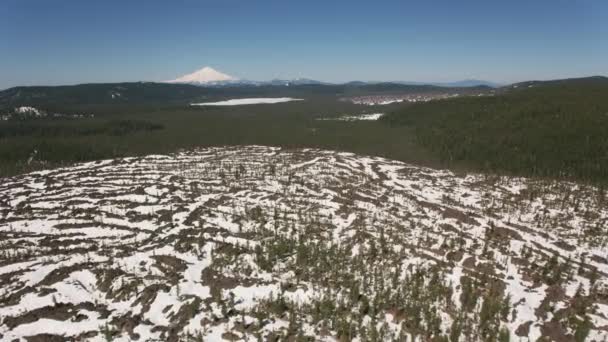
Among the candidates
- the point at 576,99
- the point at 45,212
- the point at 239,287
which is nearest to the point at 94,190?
the point at 45,212

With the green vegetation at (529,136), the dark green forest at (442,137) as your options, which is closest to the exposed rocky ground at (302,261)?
the green vegetation at (529,136)

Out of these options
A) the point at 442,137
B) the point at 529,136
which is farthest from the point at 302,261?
the point at 442,137

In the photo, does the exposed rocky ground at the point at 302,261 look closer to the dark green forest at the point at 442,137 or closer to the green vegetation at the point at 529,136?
the green vegetation at the point at 529,136

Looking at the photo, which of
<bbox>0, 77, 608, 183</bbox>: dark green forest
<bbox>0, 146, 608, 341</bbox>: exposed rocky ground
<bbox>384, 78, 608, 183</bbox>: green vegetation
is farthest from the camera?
<bbox>0, 77, 608, 183</bbox>: dark green forest

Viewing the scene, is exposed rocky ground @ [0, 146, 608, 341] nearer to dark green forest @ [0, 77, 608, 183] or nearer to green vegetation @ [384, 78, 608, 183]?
green vegetation @ [384, 78, 608, 183]

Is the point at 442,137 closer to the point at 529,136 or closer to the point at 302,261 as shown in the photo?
the point at 529,136

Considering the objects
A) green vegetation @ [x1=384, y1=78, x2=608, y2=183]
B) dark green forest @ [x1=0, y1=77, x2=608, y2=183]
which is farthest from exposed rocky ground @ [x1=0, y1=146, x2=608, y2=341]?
dark green forest @ [x1=0, y1=77, x2=608, y2=183]
